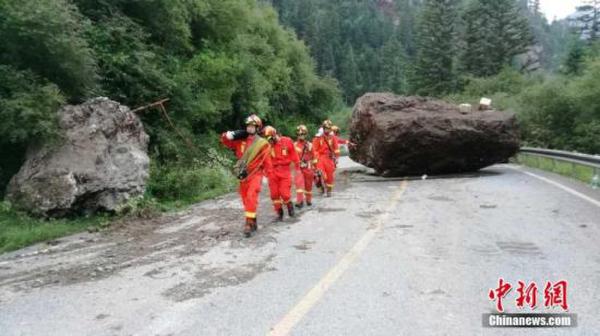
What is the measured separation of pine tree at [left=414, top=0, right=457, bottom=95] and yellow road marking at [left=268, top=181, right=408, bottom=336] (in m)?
55.0

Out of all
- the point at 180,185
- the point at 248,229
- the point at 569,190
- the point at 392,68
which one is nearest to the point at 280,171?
the point at 248,229

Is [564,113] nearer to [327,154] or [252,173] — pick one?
[327,154]

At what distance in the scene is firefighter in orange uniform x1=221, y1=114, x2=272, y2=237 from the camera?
8617mm

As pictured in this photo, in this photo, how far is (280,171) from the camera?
10.2 metres

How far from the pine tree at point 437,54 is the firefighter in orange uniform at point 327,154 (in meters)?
49.1

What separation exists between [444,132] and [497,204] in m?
5.66

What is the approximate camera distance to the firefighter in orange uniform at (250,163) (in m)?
8.62

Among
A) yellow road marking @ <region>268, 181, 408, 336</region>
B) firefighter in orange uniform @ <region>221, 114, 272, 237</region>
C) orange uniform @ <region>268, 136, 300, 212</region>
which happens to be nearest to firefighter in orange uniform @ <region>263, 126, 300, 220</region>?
orange uniform @ <region>268, 136, 300, 212</region>

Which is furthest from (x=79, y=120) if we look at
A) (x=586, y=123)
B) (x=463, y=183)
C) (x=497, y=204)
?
(x=586, y=123)

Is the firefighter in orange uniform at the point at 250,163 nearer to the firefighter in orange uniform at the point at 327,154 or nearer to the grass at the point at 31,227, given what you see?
the grass at the point at 31,227

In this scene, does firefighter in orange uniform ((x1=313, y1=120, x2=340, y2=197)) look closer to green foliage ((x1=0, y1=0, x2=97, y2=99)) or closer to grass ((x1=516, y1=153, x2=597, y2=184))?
green foliage ((x1=0, y1=0, x2=97, y2=99))

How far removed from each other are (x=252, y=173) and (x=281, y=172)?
1.32 metres

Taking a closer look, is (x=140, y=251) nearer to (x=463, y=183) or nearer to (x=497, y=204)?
(x=497, y=204)

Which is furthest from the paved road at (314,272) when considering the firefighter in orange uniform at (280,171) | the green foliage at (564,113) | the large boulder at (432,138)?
the green foliage at (564,113)
